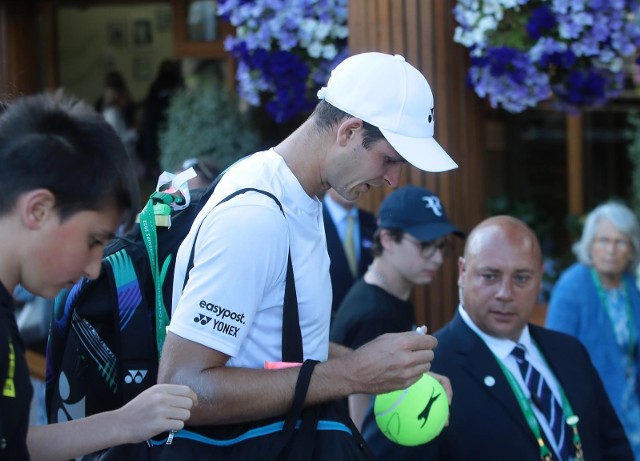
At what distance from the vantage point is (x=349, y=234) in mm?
5465

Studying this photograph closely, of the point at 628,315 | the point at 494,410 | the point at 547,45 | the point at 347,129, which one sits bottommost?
the point at 628,315

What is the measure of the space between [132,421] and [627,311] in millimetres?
3738

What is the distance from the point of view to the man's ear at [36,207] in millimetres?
1919

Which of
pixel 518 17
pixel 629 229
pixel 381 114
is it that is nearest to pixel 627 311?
pixel 629 229

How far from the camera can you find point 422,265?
435cm

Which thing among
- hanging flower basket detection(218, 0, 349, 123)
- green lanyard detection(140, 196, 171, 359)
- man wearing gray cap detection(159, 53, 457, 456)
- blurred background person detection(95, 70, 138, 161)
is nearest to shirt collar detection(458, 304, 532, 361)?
man wearing gray cap detection(159, 53, 457, 456)

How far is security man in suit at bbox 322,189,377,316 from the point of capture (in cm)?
518

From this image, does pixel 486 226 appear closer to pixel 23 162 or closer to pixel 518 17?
pixel 518 17

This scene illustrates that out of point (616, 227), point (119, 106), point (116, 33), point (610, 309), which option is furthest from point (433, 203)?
point (116, 33)

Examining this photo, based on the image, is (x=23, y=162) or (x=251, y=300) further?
(x=251, y=300)

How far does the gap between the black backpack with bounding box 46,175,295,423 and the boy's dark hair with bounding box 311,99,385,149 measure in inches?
12.7

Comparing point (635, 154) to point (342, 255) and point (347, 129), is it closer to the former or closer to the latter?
point (342, 255)

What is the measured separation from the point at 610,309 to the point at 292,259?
324 centimetres

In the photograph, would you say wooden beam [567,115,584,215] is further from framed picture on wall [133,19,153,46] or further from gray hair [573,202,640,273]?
framed picture on wall [133,19,153,46]
